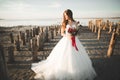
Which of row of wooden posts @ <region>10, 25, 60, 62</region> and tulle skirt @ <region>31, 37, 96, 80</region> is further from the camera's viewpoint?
row of wooden posts @ <region>10, 25, 60, 62</region>

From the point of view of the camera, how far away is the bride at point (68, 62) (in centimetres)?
610

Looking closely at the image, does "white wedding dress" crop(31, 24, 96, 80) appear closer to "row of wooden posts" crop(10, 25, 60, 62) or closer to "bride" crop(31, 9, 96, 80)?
"bride" crop(31, 9, 96, 80)

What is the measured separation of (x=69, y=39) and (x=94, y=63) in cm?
239

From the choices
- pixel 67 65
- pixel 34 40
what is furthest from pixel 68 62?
pixel 34 40

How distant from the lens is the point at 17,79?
21.7 feet

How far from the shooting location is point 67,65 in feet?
20.4

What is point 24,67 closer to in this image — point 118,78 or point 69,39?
point 69,39

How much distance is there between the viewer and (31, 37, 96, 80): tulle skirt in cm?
608

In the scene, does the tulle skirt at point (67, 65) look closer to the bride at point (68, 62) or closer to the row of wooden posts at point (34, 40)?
the bride at point (68, 62)

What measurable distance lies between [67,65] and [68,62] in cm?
11

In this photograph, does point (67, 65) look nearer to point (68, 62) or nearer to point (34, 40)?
point (68, 62)

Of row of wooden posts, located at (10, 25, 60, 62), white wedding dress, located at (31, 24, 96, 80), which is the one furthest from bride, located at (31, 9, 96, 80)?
row of wooden posts, located at (10, 25, 60, 62)

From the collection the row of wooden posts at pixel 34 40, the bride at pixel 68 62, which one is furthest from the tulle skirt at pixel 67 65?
the row of wooden posts at pixel 34 40

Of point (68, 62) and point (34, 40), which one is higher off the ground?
point (34, 40)
